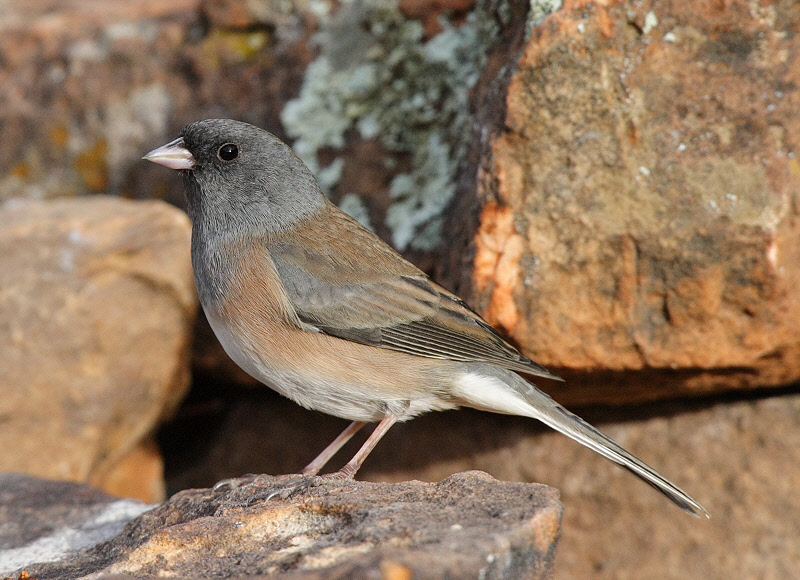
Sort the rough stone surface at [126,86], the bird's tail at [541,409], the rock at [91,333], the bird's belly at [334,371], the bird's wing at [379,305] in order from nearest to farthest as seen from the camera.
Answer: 1. the bird's tail at [541,409]
2. the bird's belly at [334,371]
3. the bird's wing at [379,305]
4. the rock at [91,333]
5. the rough stone surface at [126,86]

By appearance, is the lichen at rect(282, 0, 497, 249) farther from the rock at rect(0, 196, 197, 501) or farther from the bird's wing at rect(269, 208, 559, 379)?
the rock at rect(0, 196, 197, 501)

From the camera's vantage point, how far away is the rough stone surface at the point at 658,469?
346cm

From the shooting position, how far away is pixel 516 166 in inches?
127

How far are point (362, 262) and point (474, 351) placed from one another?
606 millimetres

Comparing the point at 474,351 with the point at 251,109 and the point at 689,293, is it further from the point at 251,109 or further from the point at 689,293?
the point at 251,109

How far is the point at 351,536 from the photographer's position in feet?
6.58

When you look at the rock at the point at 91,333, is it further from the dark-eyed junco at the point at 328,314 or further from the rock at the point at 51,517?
the dark-eyed junco at the point at 328,314

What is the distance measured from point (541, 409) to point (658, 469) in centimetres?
97

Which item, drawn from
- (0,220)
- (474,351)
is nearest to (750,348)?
(474,351)

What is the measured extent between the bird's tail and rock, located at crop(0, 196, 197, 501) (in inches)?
69.4

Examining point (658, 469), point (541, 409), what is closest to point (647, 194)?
point (541, 409)

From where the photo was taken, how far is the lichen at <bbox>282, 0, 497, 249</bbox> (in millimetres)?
3848

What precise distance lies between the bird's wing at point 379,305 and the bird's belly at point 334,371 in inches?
2.4

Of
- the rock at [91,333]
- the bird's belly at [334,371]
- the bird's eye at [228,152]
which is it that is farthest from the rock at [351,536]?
the bird's eye at [228,152]
